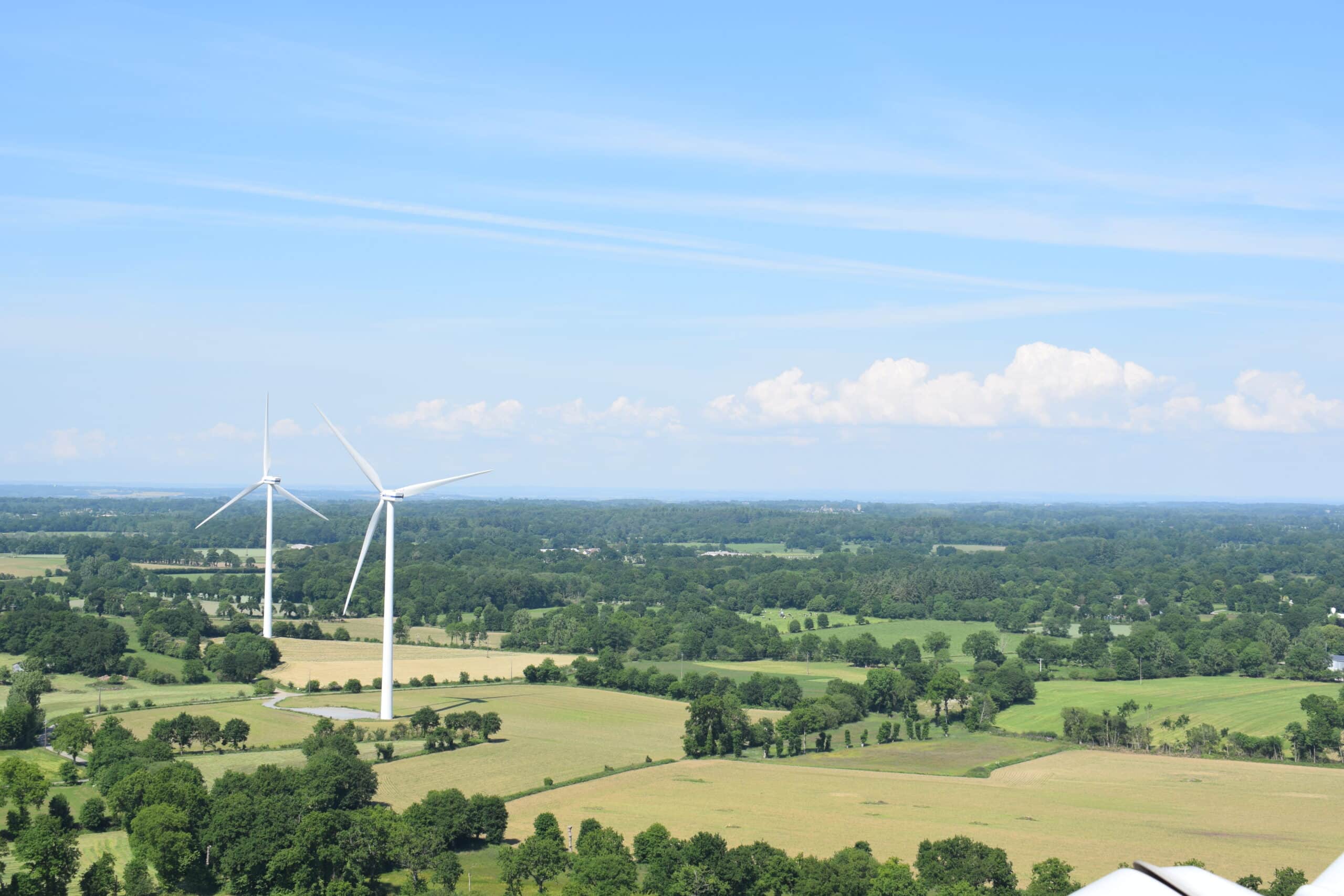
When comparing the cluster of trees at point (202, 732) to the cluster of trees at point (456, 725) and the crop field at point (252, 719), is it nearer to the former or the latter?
the crop field at point (252, 719)

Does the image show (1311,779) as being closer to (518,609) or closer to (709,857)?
(709,857)

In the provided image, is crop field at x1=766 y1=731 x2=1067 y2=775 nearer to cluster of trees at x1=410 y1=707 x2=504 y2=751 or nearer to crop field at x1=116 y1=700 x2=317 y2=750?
cluster of trees at x1=410 y1=707 x2=504 y2=751

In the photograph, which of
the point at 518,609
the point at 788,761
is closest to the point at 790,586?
the point at 518,609

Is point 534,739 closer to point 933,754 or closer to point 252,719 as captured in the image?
point 252,719

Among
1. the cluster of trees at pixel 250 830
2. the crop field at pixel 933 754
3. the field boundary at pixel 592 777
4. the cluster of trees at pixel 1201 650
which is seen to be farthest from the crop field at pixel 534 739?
the cluster of trees at pixel 1201 650

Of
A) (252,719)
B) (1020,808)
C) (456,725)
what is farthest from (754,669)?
(1020,808)

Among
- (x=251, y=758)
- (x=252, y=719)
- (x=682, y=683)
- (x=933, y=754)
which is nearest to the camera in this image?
(x=251, y=758)
